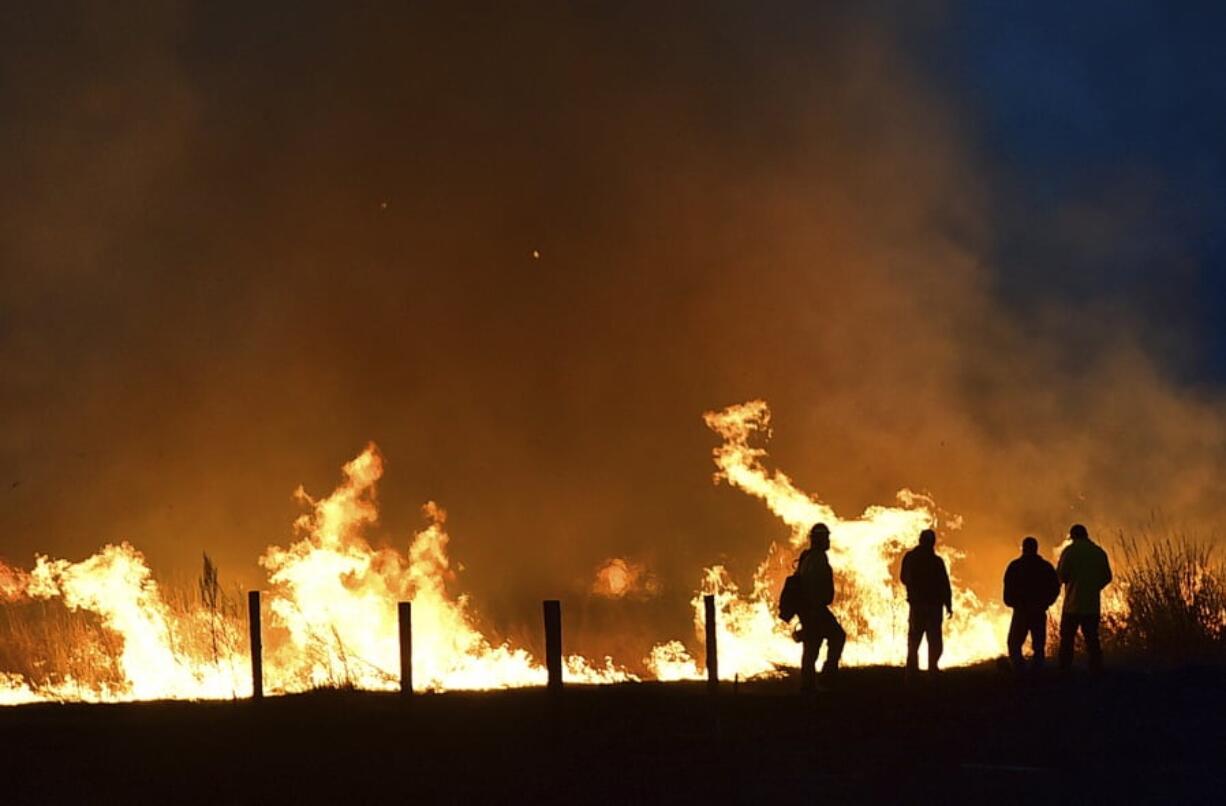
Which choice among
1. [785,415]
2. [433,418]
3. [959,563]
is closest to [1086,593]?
[959,563]

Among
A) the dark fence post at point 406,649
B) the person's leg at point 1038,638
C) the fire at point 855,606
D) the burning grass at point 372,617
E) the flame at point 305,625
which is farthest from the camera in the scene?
the fire at point 855,606

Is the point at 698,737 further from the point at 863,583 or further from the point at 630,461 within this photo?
the point at 630,461

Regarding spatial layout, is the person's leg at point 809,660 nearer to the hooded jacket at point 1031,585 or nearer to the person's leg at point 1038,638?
the person's leg at point 1038,638

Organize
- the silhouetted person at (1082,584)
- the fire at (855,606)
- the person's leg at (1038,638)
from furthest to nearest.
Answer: the fire at (855,606), the silhouetted person at (1082,584), the person's leg at (1038,638)

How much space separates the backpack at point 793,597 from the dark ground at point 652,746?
999 millimetres

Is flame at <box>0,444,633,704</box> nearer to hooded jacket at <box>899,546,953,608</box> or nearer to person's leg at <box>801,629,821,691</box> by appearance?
hooded jacket at <box>899,546,953,608</box>

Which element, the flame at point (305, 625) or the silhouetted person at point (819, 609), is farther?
the flame at point (305, 625)

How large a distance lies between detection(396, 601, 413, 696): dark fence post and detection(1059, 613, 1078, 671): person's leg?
28.2 feet

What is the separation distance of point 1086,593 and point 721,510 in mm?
19306

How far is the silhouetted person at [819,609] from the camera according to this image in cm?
1925

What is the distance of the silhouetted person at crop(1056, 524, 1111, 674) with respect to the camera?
21.9 metres

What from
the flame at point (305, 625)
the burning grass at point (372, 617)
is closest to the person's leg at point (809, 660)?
the burning grass at point (372, 617)

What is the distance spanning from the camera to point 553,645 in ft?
61.6

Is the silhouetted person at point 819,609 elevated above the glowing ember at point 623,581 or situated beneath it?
situated beneath
